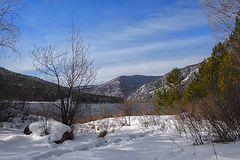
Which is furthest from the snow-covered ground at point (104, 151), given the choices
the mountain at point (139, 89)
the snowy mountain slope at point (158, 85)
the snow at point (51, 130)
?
the snowy mountain slope at point (158, 85)

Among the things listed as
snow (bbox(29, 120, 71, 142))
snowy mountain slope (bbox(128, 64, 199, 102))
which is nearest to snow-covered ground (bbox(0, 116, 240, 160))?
snow (bbox(29, 120, 71, 142))

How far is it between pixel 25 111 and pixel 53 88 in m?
4.94

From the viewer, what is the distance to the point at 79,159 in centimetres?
302

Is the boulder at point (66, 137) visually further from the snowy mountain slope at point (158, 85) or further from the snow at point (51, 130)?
the snowy mountain slope at point (158, 85)

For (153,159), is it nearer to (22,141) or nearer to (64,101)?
(22,141)

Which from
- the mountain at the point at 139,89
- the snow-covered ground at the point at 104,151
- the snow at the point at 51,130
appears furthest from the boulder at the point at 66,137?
the mountain at the point at 139,89

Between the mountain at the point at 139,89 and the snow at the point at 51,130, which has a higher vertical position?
the mountain at the point at 139,89

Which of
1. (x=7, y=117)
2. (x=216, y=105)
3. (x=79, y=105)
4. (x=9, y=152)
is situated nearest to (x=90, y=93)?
(x=79, y=105)

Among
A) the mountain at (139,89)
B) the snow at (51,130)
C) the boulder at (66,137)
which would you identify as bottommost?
the boulder at (66,137)

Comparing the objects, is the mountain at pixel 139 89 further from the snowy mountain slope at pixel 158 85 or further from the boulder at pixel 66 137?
the boulder at pixel 66 137

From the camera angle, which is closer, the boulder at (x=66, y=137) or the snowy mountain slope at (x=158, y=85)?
the boulder at (x=66, y=137)

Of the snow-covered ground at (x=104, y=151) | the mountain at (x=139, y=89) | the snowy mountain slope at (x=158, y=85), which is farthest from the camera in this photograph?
the snowy mountain slope at (x=158, y=85)

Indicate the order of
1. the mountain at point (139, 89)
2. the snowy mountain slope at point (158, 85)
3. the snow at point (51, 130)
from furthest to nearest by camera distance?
1. the snowy mountain slope at point (158, 85)
2. the mountain at point (139, 89)
3. the snow at point (51, 130)

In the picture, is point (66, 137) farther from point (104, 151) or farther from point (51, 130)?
point (104, 151)
